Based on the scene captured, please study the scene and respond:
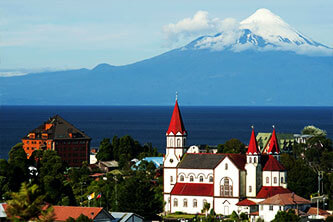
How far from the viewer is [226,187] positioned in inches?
3376

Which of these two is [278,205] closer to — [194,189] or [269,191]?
[269,191]

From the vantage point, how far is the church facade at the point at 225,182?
84.9m

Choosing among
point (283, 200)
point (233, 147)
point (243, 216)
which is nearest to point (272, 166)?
point (283, 200)

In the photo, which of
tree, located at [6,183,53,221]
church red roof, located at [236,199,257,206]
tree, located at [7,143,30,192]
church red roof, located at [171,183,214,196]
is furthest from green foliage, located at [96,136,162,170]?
tree, located at [6,183,53,221]

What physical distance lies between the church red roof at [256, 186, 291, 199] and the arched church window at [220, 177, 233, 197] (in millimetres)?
3115

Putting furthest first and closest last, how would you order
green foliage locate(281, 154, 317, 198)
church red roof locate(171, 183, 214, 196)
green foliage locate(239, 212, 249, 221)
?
green foliage locate(281, 154, 317, 198) → church red roof locate(171, 183, 214, 196) → green foliage locate(239, 212, 249, 221)

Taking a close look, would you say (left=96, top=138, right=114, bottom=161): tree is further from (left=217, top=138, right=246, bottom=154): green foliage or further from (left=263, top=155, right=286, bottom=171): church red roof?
(left=263, top=155, right=286, bottom=171): church red roof

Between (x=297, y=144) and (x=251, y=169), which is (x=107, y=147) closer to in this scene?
(x=297, y=144)

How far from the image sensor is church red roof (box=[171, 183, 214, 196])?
86750 millimetres

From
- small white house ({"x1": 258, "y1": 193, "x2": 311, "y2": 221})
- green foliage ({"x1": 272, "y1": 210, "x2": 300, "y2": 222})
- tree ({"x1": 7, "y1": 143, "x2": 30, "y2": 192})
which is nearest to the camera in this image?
green foliage ({"x1": 272, "y1": 210, "x2": 300, "y2": 222})

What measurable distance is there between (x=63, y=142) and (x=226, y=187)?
160ft

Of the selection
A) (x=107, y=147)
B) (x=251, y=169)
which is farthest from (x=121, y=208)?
(x=107, y=147)

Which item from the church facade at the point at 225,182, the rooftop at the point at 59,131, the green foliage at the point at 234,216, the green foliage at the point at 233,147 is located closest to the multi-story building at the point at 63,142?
the rooftop at the point at 59,131

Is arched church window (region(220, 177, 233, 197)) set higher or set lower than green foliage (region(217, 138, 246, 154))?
lower
